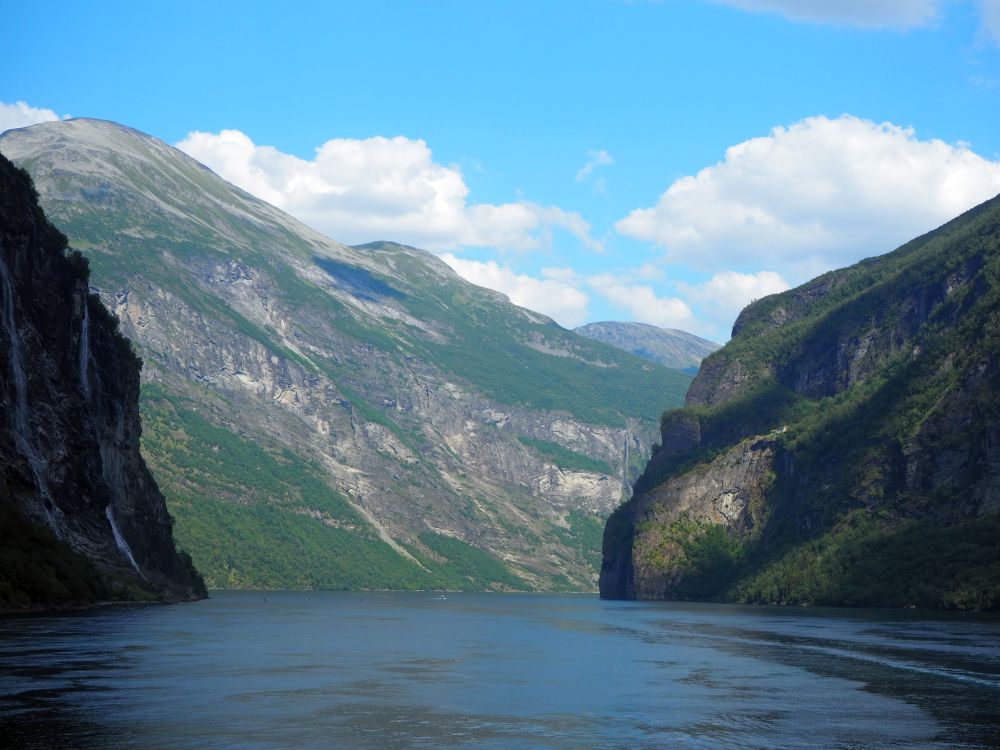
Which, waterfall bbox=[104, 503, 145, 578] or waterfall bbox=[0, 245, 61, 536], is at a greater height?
waterfall bbox=[0, 245, 61, 536]

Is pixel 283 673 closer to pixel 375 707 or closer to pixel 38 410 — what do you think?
pixel 375 707

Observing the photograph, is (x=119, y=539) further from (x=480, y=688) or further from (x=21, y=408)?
(x=480, y=688)

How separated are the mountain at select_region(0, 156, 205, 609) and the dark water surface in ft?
21.7

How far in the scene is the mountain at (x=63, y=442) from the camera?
11094cm

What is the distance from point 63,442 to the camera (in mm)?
131750

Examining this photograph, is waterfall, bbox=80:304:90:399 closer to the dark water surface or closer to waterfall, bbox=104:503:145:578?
waterfall, bbox=104:503:145:578

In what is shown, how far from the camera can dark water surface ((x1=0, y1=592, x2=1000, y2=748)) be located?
52.5m

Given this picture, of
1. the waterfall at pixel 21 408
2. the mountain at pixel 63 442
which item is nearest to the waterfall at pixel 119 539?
the mountain at pixel 63 442

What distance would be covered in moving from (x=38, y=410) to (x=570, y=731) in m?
89.7

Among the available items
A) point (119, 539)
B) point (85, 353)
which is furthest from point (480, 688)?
point (85, 353)

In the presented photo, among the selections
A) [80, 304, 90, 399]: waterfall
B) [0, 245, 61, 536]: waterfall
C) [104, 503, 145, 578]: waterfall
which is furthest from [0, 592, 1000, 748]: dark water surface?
[80, 304, 90, 399]: waterfall

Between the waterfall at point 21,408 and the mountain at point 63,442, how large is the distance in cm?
21

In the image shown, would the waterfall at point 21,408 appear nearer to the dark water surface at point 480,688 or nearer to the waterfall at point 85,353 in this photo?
the dark water surface at point 480,688

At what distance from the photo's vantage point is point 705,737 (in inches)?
2108
